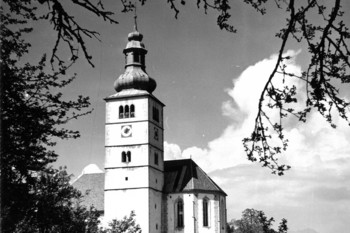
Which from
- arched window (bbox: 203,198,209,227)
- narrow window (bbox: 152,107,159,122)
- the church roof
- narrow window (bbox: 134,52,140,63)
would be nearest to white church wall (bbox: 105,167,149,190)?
the church roof

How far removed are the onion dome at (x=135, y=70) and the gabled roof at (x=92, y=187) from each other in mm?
10142

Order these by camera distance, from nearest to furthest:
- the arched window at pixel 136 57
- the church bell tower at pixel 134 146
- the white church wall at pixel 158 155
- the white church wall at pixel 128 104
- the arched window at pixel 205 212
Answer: the church bell tower at pixel 134 146 → the white church wall at pixel 158 155 → the white church wall at pixel 128 104 → the arched window at pixel 205 212 → the arched window at pixel 136 57

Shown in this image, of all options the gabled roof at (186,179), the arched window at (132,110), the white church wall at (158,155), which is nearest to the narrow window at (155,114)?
the arched window at (132,110)

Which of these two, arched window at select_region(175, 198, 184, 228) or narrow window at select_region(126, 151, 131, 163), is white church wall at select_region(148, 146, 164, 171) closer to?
narrow window at select_region(126, 151, 131, 163)

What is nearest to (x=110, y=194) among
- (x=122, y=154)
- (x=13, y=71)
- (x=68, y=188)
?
(x=122, y=154)

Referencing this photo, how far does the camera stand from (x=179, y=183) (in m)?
55.3

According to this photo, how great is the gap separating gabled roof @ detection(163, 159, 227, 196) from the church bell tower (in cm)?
121

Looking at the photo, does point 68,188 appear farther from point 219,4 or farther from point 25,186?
point 219,4

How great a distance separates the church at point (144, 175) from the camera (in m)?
51.4

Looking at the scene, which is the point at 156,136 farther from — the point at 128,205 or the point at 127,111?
the point at 128,205

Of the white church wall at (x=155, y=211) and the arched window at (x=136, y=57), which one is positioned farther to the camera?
the arched window at (x=136, y=57)

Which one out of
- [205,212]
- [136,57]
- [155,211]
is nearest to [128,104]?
[136,57]

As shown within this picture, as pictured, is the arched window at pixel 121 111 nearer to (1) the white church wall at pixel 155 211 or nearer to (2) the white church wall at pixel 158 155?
(2) the white church wall at pixel 158 155

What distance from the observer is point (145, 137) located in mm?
52969
